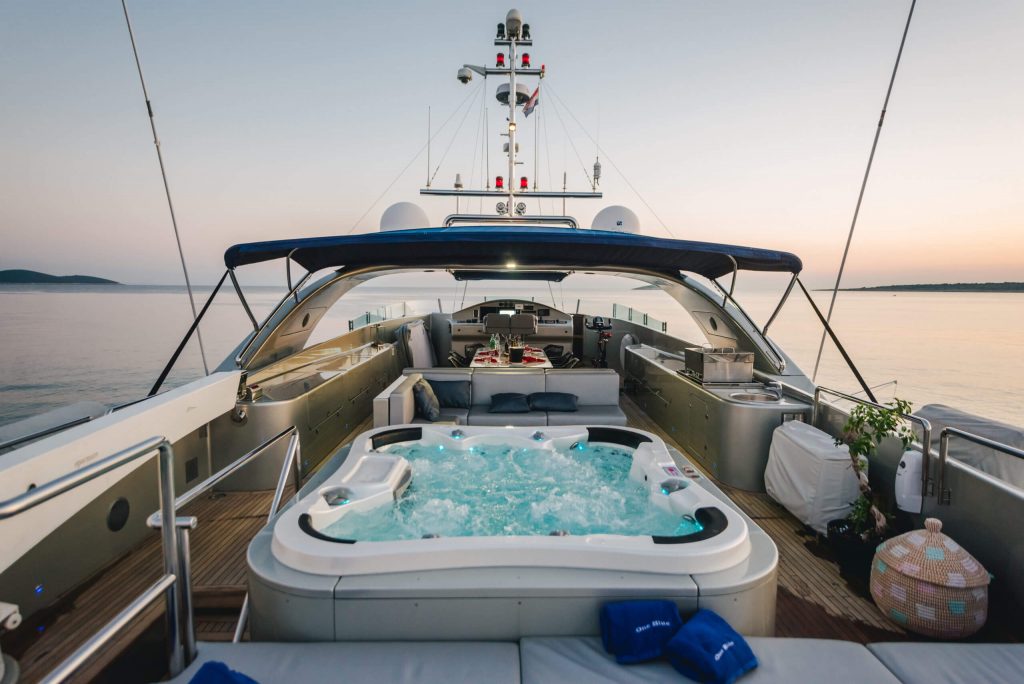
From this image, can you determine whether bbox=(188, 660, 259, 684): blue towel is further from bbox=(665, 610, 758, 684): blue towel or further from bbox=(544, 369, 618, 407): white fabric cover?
bbox=(544, 369, 618, 407): white fabric cover

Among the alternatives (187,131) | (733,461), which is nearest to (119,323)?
(187,131)

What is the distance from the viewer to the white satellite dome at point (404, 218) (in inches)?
189

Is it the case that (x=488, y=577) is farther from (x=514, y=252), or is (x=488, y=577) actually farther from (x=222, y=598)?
(x=514, y=252)

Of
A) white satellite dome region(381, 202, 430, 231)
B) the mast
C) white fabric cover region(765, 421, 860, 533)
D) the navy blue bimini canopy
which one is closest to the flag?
the mast

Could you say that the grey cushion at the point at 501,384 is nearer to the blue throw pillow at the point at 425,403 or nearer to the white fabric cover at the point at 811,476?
the blue throw pillow at the point at 425,403

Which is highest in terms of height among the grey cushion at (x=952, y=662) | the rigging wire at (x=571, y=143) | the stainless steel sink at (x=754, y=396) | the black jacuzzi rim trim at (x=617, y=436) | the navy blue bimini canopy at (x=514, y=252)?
the rigging wire at (x=571, y=143)

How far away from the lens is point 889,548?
5.89 feet

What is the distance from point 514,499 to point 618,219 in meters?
3.39

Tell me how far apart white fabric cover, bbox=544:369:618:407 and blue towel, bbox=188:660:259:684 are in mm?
3072

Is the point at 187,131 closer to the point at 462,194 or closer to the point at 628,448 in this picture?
Answer: the point at 462,194

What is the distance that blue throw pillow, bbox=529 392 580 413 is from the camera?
12.4ft

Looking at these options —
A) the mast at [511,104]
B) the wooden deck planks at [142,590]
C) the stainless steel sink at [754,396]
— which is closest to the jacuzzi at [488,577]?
the wooden deck planks at [142,590]

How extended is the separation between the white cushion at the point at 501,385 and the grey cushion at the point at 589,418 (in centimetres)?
33

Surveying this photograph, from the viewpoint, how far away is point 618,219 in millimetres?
4871
